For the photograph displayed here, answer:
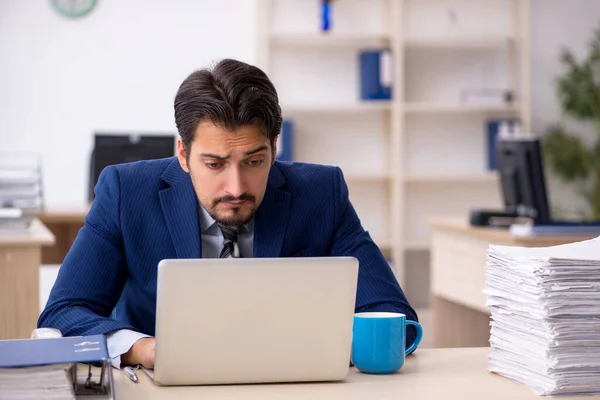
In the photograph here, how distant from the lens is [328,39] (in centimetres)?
618

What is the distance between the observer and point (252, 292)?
146 centimetres

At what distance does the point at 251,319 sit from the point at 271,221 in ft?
1.87

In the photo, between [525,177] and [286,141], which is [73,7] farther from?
[525,177]

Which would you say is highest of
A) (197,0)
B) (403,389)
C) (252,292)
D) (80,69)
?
(197,0)

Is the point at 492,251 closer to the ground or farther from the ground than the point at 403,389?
farther from the ground

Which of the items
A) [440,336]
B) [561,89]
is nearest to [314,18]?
[561,89]

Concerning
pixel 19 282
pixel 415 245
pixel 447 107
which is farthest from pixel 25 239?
pixel 447 107

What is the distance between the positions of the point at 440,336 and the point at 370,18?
2.53m

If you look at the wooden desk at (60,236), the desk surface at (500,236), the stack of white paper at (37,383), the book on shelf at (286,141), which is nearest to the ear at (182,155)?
the stack of white paper at (37,383)

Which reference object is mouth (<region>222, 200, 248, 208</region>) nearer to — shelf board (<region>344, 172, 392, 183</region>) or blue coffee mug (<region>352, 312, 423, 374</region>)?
blue coffee mug (<region>352, 312, 423, 374</region>)

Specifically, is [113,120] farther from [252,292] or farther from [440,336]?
[252,292]

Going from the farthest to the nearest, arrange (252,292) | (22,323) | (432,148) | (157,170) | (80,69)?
(432,148) < (80,69) < (22,323) < (157,170) < (252,292)

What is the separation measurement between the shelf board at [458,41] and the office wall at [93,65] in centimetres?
109

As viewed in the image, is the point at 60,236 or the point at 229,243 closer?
the point at 229,243
